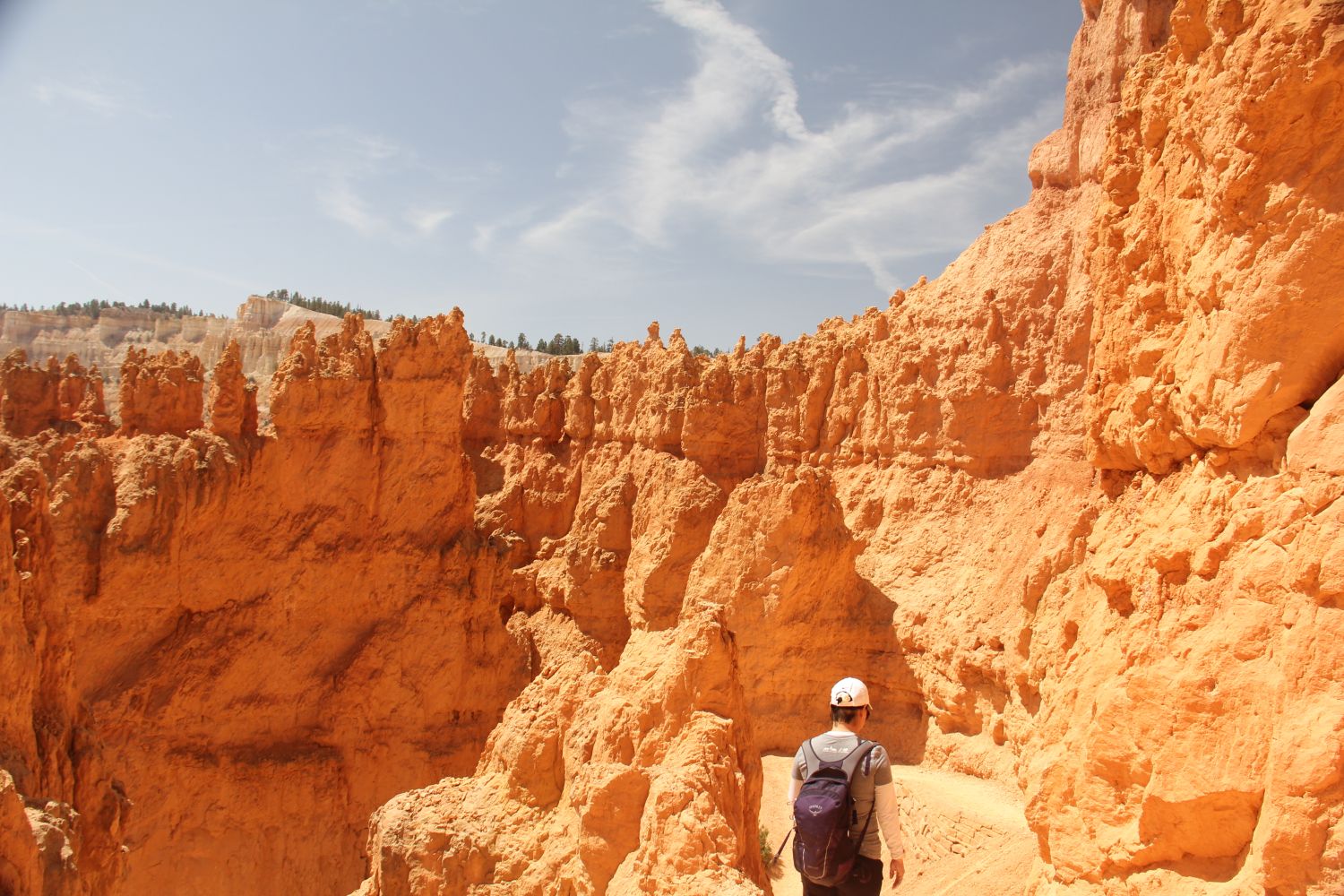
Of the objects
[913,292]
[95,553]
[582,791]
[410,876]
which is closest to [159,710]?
[95,553]

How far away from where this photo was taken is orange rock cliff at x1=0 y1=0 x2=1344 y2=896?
4.91 meters

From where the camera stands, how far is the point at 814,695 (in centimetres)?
1697

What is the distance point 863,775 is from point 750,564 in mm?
12910

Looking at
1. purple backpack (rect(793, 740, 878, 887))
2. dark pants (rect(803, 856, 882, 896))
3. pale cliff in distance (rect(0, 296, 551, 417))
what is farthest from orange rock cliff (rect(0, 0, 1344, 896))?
pale cliff in distance (rect(0, 296, 551, 417))

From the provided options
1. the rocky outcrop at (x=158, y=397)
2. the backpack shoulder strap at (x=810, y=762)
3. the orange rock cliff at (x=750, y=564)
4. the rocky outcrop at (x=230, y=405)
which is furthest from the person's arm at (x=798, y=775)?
the rocky outcrop at (x=158, y=397)

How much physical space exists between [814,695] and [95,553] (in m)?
11.4

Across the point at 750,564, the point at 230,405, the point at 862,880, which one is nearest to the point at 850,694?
the point at 862,880

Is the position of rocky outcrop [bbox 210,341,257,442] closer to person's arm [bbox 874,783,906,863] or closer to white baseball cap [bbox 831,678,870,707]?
white baseball cap [bbox 831,678,870,707]

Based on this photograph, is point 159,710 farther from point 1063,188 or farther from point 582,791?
point 1063,188

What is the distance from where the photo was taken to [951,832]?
13.5 m

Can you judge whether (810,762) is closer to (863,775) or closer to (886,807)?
(863,775)

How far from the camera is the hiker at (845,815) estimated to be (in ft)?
14.1

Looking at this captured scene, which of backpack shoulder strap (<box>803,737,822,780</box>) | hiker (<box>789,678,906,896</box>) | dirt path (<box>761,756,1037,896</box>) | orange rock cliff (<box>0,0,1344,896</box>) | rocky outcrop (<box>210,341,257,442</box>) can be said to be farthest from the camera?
rocky outcrop (<box>210,341,257,442</box>)

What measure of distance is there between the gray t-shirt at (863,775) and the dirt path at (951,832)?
716cm
